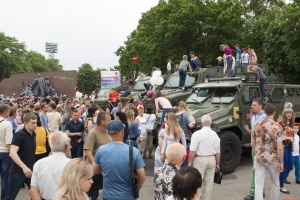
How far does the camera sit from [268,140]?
196 inches

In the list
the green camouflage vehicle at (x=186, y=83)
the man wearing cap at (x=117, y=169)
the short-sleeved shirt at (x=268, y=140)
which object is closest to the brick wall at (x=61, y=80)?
the green camouflage vehicle at (x=186, y=83)

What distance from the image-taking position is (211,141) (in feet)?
16.9

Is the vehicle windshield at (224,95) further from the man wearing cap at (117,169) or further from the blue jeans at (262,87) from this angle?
the man wearing cap at (117,169)

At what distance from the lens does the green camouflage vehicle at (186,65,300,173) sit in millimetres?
7621

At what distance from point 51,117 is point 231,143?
4.64 meters

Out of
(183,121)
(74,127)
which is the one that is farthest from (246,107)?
(74,127)

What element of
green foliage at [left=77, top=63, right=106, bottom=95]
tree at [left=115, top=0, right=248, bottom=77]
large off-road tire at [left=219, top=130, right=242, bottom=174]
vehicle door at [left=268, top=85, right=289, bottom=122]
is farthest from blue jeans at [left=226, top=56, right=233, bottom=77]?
green foliage at [left=77, top=63, right=106, bottom=95]

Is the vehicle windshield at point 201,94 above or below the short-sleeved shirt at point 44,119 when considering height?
above

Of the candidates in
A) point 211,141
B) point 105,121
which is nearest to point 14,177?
point 105,121

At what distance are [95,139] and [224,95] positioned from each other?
4.87 metres

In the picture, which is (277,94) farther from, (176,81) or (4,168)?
(4,168)

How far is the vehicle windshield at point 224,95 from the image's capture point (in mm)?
8453

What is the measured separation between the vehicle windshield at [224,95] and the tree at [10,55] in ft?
160

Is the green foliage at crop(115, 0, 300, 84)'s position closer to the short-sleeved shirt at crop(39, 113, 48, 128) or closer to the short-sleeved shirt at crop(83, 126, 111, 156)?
the short-sleeved shirt at crop(39, 113, 48, 128)
